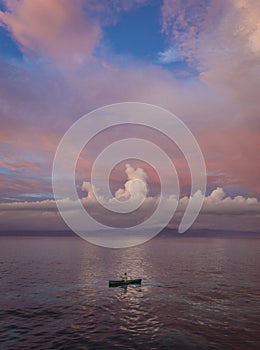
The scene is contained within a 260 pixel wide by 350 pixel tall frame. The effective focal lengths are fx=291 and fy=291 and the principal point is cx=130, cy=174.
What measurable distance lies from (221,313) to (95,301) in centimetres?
3022

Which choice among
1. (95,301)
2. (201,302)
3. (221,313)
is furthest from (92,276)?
(221,313)

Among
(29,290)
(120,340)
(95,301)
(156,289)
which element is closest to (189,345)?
(120,340)

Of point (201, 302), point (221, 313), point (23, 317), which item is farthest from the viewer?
point (201, 302)

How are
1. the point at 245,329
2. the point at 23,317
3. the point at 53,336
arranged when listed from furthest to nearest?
the point at 23,317 → the point at 245,329 → the point at 53,336

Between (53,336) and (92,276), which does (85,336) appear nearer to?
(53,336)

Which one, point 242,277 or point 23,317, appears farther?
point 242,277

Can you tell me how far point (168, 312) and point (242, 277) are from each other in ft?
210

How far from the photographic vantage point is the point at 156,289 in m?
88.0

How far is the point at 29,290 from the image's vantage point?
84.4 meters

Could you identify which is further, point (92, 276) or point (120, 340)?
point (92, 276)

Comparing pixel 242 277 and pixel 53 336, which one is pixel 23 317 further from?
pixel 242 277

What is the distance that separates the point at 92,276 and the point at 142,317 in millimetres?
56832

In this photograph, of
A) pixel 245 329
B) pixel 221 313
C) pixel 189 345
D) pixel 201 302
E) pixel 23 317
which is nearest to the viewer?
pixel 189 345

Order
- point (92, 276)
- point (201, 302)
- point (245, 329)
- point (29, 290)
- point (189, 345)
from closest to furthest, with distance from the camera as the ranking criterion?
point (189, 345), point (245, 329), point (201, 302), point (29, 290), point (92, 276)
